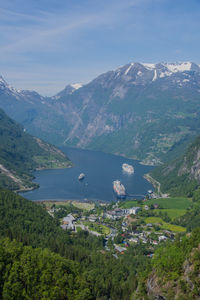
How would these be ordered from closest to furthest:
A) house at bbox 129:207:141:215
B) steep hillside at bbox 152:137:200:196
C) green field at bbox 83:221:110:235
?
green field at bbox 83:221:110:235 → house at bbox 129:207:141:215 → steep hillside at bbox 152:137:200:196

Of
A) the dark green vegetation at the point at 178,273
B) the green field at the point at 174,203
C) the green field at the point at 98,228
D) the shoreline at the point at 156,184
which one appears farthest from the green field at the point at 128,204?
the dark green vegetation at the point at 178,273

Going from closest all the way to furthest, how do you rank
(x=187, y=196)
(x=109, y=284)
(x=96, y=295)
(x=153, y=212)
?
(x=96, y=295), (x=109, y=284), (x=153, y=212), (x=187, y=196)

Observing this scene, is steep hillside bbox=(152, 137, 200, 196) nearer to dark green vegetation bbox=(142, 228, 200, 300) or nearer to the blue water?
the blue water

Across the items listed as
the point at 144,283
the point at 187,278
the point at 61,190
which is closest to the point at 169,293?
the point at 187,278

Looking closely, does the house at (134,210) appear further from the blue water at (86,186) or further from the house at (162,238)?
the house at (162,238)

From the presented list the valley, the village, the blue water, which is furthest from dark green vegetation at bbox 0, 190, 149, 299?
the blue water

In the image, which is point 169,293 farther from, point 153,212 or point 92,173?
point 92,173
